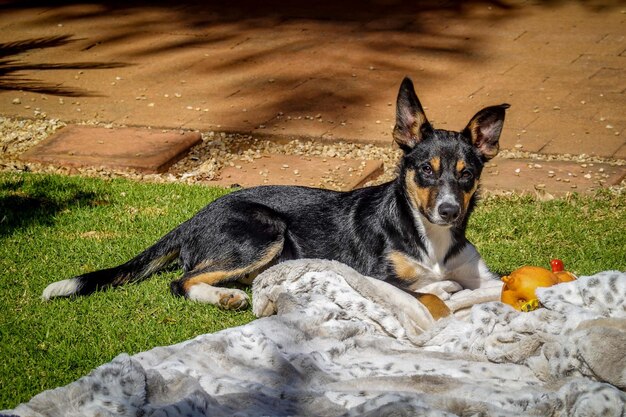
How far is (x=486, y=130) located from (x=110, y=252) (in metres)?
2.60

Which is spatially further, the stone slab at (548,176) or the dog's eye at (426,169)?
A: the stone slab at (548,176)

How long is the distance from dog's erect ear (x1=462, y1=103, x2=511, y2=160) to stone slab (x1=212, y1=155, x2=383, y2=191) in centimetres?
210

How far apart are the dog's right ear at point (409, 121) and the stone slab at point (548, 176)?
208 centimetres

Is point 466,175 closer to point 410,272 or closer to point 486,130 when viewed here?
point 486,130

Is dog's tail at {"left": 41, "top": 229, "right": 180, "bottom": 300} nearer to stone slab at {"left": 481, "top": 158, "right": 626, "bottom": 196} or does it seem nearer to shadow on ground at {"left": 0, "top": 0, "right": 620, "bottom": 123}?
stone slab at {"left": 481, "top": 158, "right": 626, "bottom": 196}

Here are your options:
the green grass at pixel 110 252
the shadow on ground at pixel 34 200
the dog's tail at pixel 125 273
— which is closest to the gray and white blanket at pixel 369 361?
the green grass at pixel 110 252

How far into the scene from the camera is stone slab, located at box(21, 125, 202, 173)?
8461 mm

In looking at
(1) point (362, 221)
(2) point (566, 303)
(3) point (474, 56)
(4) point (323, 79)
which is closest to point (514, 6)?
(3) point (474, 56)

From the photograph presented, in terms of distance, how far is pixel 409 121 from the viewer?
589cm

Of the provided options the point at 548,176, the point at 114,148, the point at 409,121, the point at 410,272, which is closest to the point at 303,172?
the point at 114,148

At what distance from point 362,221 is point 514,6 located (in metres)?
8.13

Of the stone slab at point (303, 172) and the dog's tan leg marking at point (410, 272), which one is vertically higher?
the dog's tan leg marking at point (410, 272)

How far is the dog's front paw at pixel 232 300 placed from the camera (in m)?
5.61

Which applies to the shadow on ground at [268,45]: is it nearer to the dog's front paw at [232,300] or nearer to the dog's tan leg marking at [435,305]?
the dog's front paw at [232,300]
